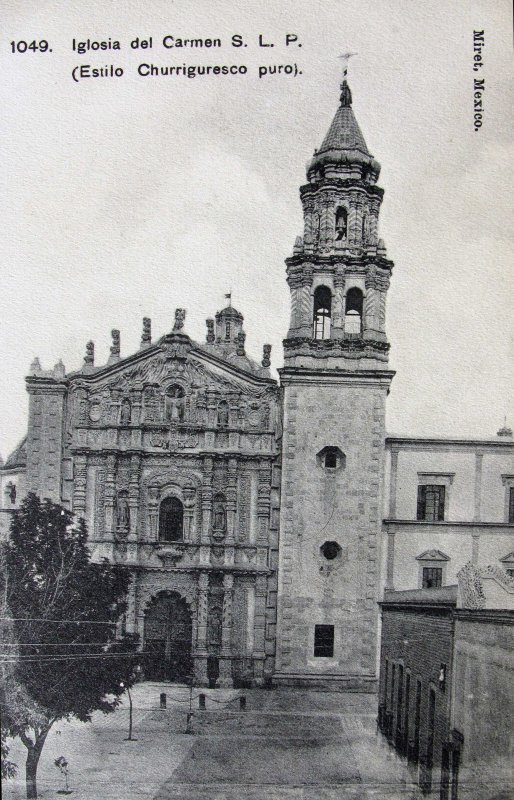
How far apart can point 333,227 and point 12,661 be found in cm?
1024

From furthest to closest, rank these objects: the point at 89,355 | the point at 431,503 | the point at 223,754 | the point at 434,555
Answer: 1. the point at 431,503
2. the point at 434,555
3. the point at 89,355
4. the point at 223,754

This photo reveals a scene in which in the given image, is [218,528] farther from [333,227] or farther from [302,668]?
[333,227]

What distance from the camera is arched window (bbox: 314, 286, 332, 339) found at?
19.1 metres

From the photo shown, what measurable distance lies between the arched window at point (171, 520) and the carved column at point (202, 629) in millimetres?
915

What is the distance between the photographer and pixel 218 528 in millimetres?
18156

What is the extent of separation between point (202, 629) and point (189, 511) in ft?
7.49

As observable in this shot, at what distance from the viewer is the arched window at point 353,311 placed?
19078 mm

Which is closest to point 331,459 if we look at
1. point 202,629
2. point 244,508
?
point 244,508

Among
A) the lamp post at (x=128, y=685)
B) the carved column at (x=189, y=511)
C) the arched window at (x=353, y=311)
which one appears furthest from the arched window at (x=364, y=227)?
the lamp post at (x=128, y=685)

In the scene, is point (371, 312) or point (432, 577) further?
point (371, 312)

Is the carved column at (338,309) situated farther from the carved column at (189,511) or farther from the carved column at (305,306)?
the carved column at (189,511)

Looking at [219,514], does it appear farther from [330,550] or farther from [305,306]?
[305,306]

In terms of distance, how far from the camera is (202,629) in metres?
18.0

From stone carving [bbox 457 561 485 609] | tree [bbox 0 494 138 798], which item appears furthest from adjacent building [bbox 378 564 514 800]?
tree [bbox 0 494 138 798]
